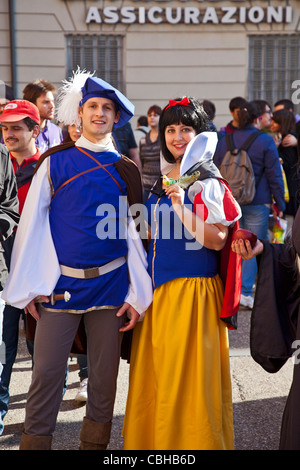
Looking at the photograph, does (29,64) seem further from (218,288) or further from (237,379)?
(218,288)

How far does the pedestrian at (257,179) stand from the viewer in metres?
6.11

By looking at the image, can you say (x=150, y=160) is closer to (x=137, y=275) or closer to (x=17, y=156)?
(x=17, y=156)

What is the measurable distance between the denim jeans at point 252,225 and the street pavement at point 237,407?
1386 mm

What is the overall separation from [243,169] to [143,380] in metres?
3.43

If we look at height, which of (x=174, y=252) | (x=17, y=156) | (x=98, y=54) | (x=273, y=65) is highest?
(x=98, y=54)

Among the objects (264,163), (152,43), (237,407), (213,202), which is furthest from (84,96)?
(152,43)

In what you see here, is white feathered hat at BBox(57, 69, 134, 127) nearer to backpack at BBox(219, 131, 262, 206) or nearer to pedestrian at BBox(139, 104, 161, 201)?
backpack at BBox(219, 131, 262, 206)

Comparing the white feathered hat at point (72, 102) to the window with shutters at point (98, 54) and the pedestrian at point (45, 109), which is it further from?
the window with shutters at point (98, 54)

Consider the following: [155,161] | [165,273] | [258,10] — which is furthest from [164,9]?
[165,273]

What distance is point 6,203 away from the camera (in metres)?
3.21

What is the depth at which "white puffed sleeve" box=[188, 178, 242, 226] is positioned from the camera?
114 inches

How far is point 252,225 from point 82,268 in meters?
3.73

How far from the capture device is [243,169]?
6066 mm

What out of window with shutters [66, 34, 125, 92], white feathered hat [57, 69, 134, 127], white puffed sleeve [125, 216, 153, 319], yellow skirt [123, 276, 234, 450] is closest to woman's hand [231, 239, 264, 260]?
yellow skirt [123, 276, 234, 450]
